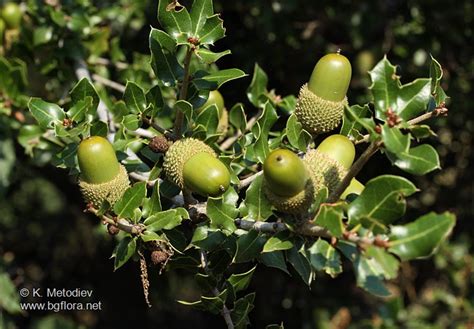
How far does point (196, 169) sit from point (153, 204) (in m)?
0.15

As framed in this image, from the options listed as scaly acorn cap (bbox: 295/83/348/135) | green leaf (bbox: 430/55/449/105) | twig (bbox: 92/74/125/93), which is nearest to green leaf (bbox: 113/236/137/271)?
scaly acorn cap (bbox: 295/83/348/135)

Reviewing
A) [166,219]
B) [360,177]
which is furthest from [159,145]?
[360,177]

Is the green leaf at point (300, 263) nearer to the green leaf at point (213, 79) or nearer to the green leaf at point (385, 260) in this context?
the green leaf at point (385, 260)

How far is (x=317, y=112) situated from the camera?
1487 millimetres

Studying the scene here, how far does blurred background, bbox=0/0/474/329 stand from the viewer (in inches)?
104

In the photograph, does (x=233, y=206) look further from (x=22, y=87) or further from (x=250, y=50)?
(x=250, y=50)

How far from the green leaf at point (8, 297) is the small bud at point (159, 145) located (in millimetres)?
1161

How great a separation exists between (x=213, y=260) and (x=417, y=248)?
1.88 feet

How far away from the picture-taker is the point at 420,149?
123 cm

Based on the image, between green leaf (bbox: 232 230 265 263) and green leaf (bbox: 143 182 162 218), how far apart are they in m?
0.20

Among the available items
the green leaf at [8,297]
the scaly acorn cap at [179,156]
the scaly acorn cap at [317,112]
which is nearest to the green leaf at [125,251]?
the scaly acorn cap at [179,156]

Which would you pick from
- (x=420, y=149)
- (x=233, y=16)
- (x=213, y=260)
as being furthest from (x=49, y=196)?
(x=420, y=149)

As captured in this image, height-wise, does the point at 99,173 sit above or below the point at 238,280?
above

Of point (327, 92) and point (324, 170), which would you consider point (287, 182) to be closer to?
point (324, 170)
